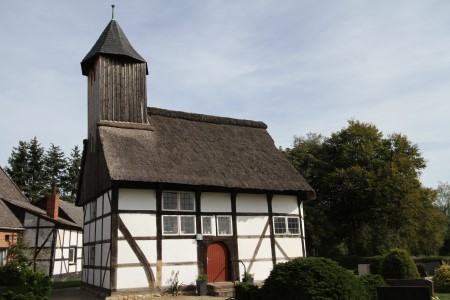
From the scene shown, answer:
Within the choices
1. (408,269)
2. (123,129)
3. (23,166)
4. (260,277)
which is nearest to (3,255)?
(123,129)

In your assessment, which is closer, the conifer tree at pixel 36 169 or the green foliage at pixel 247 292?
the green foliage at pixel 247 292

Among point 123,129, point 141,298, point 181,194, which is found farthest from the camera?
point 123,129

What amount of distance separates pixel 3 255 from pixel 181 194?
1381cm

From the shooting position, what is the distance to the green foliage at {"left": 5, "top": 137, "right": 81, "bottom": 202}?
170 feet

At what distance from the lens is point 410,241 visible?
34.4 meters

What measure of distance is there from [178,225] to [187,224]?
0.45m

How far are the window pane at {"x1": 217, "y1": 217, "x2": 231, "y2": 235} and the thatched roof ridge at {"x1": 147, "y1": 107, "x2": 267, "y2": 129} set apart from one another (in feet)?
21.7

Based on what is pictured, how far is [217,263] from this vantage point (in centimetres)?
1891

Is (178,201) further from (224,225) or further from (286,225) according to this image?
(286,225)

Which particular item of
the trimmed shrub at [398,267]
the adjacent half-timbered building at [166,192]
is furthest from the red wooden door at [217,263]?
the trimmed shrub at [398,267]

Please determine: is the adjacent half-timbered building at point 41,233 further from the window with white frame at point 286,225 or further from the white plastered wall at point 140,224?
the window with white frame at point 286,225

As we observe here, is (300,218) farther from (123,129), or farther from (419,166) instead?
(419,166)

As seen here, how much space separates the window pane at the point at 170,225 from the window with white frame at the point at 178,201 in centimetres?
44

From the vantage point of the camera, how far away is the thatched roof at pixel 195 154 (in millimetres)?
18125
